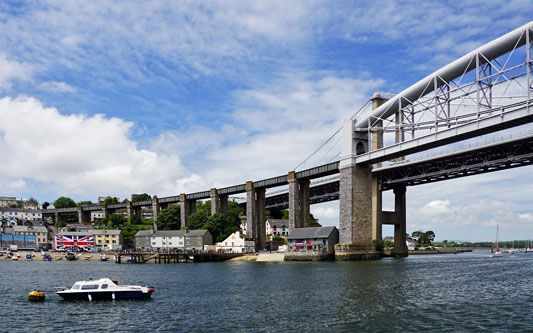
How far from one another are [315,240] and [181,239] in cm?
5977

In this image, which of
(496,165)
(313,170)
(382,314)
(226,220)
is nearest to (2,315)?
(382,314)

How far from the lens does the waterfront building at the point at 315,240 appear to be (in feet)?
324

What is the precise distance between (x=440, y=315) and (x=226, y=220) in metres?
119

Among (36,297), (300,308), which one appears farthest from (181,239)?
(300,308)

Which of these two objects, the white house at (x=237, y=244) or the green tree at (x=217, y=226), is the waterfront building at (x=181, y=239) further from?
the white house at (x=237, y=244)

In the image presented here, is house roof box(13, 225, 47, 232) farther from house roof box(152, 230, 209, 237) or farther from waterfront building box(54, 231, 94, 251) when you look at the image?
house roof box(152, 230, 209, 237)

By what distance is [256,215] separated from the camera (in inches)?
5443

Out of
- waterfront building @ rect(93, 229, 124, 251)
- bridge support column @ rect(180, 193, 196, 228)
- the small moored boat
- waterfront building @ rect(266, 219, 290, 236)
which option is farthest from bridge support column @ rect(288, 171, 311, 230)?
waterfront building @ rect(93, 229, 124, 251)

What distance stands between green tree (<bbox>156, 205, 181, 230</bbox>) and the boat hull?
126 m

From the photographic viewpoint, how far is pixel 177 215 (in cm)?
16950

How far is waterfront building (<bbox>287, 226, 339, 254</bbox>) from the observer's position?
324 feet

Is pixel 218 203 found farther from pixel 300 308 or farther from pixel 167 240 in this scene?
pixel 300 308

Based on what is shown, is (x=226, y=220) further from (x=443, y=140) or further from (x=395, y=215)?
(x=443, y=140)

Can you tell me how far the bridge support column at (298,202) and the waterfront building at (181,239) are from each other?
1353 inches
